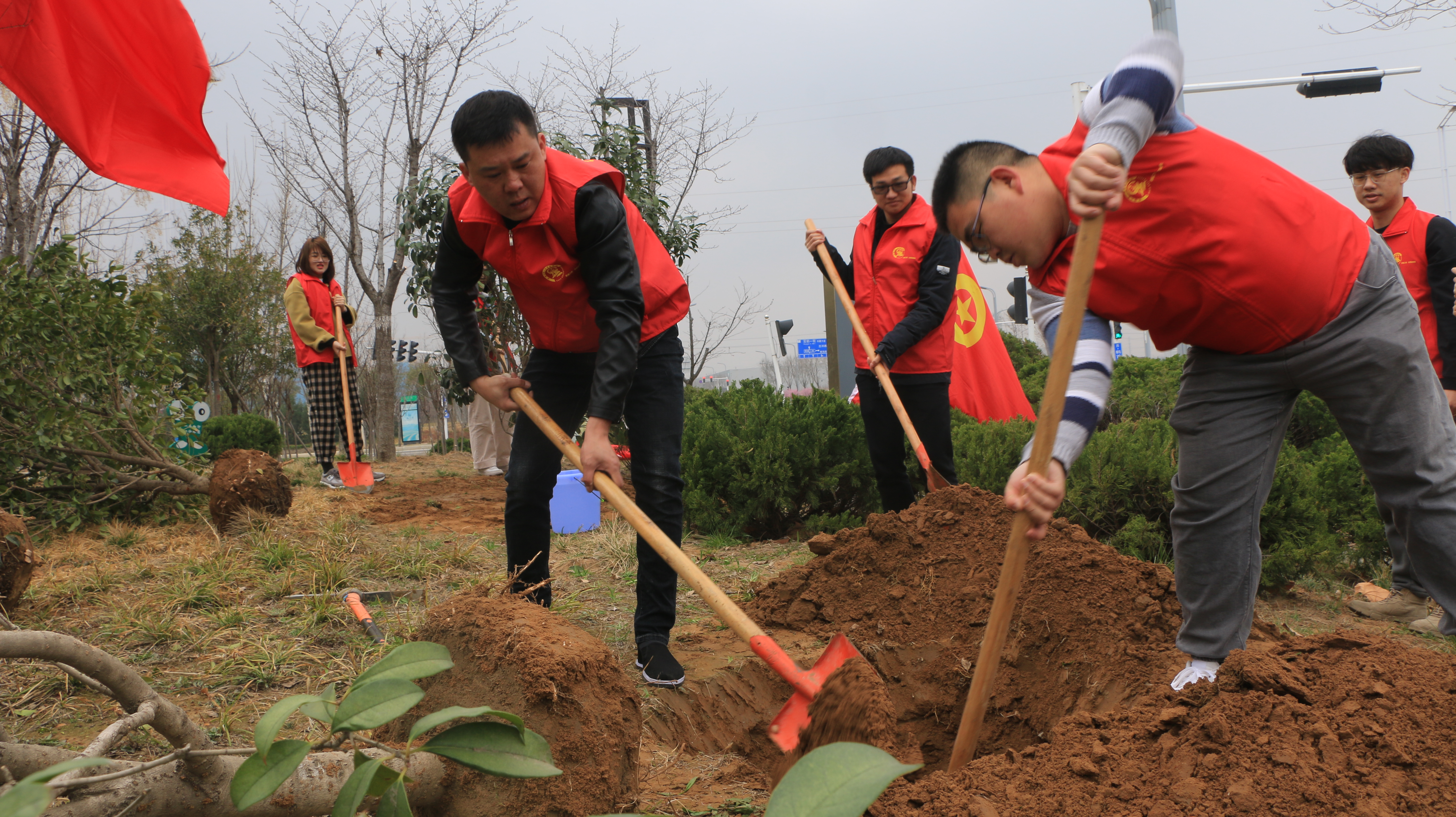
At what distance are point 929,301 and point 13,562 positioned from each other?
3984 mm

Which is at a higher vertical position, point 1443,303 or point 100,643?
point 1443,303

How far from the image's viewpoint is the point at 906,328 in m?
4.22

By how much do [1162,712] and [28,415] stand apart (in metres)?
5.75

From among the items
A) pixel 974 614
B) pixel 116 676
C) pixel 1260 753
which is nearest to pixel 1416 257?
pixel 974 614

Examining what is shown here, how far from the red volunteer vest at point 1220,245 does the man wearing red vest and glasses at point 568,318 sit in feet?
4.17

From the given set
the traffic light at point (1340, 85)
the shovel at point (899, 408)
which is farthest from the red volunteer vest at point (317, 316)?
the traffic light at point (1340, 85)

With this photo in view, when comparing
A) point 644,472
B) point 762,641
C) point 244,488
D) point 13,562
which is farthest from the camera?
point 244,488

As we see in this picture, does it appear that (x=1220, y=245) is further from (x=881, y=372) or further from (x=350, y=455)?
(x=350, y=455)

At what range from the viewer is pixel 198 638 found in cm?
302

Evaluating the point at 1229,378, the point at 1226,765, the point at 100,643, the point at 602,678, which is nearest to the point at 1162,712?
the point at 1226,765

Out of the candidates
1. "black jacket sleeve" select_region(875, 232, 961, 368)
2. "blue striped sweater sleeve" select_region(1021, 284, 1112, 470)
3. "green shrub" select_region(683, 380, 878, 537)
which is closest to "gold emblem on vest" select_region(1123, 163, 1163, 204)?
"blue striped sweater sleeve" select_region(1021, 284, 1112, 470)

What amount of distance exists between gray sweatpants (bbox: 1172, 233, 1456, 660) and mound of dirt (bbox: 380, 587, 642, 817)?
1.46 meters

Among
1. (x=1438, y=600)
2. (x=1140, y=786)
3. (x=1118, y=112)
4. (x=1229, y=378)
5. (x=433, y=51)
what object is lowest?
(x=1140, y=786)

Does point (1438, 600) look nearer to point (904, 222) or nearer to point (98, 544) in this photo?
point (904, 222)
